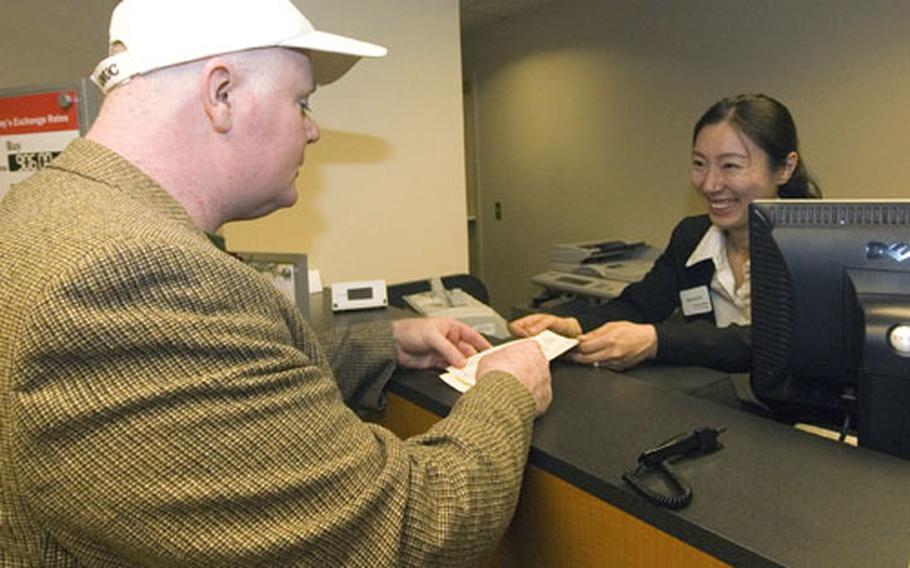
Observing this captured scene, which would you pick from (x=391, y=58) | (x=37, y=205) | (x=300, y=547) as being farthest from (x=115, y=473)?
(x=391, y=58)

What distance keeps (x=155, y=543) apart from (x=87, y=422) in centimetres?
12

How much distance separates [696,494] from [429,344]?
57 centimetres

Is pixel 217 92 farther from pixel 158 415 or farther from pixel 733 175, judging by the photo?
pixel 733 175

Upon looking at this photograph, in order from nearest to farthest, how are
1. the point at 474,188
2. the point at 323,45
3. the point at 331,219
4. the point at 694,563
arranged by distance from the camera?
1. the point at 694,563
2. the point at 323,45
3. the point at 331,219
4. the point at 474,188

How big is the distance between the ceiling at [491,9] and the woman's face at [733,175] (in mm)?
2613

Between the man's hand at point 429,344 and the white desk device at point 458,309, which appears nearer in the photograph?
the man's hand at point 429,344

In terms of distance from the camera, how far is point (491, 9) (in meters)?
4.14

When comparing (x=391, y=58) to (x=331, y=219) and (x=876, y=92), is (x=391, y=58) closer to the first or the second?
(x=331, y=219)

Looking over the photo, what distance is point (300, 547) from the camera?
1.86ft

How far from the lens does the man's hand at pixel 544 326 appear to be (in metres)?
1.41

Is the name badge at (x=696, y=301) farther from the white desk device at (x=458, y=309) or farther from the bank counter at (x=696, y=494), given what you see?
the bank counter at (x=696, y=494)

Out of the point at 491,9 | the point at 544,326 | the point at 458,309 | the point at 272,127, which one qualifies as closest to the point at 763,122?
the point at 544,326

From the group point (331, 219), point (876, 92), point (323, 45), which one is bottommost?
point (331, 219)

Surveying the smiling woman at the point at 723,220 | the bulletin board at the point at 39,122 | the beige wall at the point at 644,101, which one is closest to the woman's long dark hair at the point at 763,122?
the smiling woman at the point at 723,220
